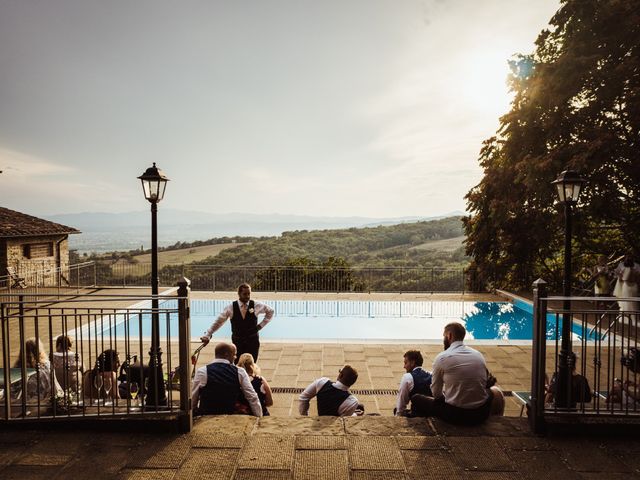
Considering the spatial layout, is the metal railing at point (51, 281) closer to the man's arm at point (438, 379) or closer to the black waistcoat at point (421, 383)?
the black waistcoat at point (421, 383)

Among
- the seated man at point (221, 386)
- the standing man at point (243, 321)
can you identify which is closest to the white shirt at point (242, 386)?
the seated man at point (221, 386)

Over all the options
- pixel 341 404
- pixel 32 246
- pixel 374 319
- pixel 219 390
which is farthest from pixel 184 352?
pixel 32 246

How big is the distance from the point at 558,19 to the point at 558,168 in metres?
4.63

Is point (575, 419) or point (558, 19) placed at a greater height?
point (558, 19)

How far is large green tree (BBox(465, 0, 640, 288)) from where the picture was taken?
38.6 feet

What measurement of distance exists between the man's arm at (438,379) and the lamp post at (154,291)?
2.62m

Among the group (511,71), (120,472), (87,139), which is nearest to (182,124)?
(87,139)

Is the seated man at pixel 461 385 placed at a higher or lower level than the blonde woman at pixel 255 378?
higher

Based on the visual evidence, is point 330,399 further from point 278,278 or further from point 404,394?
point 278,278

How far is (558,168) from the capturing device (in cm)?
1224

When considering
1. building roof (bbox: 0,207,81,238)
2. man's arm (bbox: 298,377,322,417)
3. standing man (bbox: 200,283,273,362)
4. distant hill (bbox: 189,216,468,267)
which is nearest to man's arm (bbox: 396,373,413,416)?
man's arm (bbox: 298,377,322,417)

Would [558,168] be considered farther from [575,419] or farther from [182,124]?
[182,124]

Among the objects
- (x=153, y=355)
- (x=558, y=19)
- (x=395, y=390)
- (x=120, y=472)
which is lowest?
(x=395, y=390)

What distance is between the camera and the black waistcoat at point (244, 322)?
6496 millimetres
